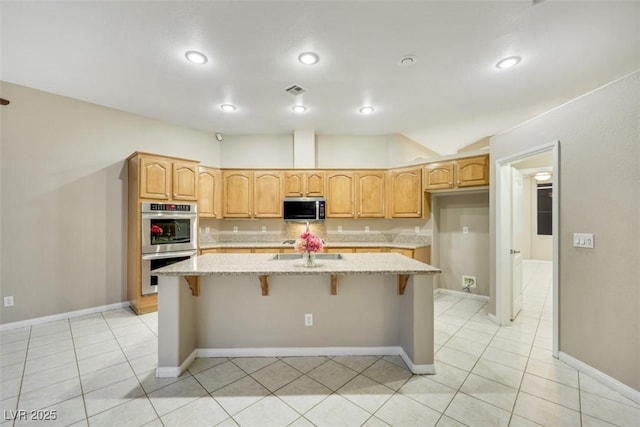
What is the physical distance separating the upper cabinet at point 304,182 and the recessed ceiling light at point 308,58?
2.28 metres

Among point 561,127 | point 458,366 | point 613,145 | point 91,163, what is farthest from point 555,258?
point 91,163

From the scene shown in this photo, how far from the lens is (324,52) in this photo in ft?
7.97

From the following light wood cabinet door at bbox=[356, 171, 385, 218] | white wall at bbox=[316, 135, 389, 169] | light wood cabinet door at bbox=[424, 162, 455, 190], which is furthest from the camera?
white wall at bbox=[316, 135, 389, 169]

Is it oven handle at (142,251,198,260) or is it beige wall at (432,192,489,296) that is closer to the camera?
oven handle at (142,251,198,260)

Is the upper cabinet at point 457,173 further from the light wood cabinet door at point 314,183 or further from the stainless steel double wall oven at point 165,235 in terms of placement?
the stainless steel double wall oven at point 165,235

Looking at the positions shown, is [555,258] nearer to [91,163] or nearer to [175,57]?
[175,57]

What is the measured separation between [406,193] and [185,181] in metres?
3.72

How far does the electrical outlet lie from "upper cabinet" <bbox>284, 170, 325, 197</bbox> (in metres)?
2.89

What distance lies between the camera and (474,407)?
179 centimetres

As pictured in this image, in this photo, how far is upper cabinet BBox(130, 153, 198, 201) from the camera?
3566 mm

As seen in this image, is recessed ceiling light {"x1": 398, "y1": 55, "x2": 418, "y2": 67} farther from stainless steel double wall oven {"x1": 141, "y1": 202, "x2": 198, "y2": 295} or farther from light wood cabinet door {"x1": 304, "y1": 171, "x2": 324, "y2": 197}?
stainless steel double wall oven {"x1": 141, "y1": 202, "x2": 198, "y2": 295}

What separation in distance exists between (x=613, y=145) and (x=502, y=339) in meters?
2.14

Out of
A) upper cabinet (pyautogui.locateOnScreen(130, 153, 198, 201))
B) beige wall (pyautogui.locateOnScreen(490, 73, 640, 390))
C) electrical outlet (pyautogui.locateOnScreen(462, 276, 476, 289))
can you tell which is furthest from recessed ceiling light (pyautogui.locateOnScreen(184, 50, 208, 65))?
electrical outlet (pyautogui.locateOnScreen(462, 276, 476, 289))

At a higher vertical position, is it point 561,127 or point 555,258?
point 561,127
